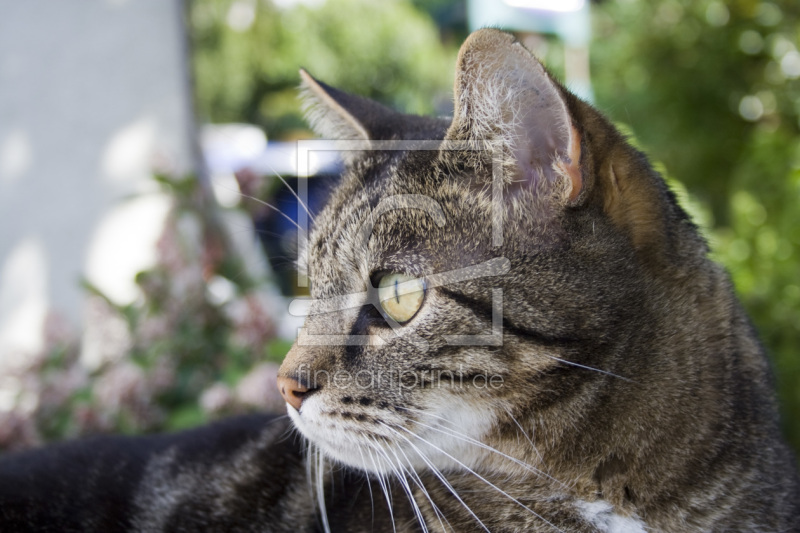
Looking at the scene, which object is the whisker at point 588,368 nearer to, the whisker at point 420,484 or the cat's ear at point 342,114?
the whisker at point 420,484

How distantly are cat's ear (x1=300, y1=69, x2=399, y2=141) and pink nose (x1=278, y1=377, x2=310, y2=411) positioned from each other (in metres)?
0.68

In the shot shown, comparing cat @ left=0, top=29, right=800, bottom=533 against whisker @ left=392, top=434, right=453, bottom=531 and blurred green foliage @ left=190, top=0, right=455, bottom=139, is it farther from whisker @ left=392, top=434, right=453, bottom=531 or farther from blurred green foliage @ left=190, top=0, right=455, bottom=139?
blurred green foliage @ left=190, top=0, right=455, bottom=139

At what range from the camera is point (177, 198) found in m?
2.67

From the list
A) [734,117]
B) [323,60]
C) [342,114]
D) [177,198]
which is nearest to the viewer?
[342,114]

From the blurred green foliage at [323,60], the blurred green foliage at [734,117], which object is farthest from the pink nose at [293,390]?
the blurred green foliage at [323,60]

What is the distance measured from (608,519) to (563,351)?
0.33 metres

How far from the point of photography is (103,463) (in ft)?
5.40

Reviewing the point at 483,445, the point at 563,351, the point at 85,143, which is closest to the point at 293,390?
the point at 483,445

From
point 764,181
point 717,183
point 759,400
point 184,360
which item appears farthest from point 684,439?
point 717,183

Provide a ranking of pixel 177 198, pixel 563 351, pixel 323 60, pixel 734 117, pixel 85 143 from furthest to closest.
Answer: pixel 323 60
pixel 734 117
pixel 85 143
pixel 177 198
pixel 563 351

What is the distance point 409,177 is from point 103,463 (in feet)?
3.67

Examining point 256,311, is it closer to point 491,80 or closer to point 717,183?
point 491,80

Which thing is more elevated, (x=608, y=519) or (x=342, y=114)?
(x=342, y=114)

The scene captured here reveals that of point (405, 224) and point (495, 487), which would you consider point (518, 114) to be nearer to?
point (405, 224)
